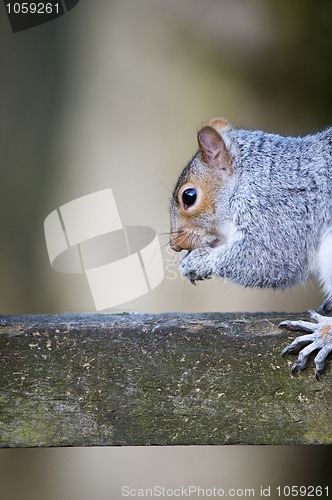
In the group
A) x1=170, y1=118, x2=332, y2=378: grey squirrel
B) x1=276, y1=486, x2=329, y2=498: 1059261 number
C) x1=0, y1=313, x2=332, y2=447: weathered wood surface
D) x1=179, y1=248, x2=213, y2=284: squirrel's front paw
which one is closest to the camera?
x1=0, y1=313, x2=332, y2=447: weathered wood surface

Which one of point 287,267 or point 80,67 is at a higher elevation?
point 80,67

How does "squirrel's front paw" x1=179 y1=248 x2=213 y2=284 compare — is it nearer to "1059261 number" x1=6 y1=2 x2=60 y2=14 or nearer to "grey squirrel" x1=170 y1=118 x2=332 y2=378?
"grey squirrel" x1=170 y1=118 x2=332 y2=378

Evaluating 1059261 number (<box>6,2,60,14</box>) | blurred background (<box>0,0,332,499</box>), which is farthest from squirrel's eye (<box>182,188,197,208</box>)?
1059261 number (<box>6,2,60,14</box>)

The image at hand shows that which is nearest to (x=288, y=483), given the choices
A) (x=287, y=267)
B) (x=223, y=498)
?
(x=223, y=498)

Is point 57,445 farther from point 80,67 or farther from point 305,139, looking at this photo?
point 80,67

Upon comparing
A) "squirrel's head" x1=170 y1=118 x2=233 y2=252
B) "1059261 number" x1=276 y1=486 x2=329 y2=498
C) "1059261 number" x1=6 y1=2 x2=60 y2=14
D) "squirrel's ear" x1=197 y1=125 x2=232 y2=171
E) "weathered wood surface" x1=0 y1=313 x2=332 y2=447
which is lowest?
"1059261 number" x1=276 y1=486 x2=329 y2=498

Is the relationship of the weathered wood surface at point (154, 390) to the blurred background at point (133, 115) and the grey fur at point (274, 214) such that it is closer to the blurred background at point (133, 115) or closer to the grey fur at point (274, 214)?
the grey fur at point (274, 214)
